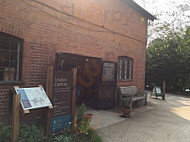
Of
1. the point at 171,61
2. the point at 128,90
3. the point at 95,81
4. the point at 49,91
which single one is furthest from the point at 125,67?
the point at 171,61

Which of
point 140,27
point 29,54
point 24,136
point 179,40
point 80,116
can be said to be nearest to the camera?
point 24,136

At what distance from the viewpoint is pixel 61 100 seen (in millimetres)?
4516

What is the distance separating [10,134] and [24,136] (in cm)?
29

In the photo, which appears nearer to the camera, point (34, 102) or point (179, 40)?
point (34, 102)

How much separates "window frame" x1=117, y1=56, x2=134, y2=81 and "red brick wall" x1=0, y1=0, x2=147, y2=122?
253mm

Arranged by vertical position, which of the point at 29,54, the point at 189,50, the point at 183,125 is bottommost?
the point at 183,125

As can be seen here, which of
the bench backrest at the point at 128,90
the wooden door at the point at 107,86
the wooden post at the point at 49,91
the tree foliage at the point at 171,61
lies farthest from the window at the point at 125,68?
the tree foliage at the point at 171,61

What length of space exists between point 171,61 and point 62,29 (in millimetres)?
14554

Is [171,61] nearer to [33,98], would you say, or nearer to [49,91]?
[49,91]

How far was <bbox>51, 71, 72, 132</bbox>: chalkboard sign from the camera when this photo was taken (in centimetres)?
437

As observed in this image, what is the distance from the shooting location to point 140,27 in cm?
1028

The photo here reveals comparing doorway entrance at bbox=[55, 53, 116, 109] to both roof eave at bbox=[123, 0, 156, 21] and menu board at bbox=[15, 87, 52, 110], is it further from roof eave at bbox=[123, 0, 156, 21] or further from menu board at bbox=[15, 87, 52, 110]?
roof eave at bbox=[123, 0, 156, 21]

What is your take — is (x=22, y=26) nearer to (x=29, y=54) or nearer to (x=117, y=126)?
(x=29, y=54)

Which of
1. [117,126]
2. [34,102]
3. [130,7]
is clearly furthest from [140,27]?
[34,102]
